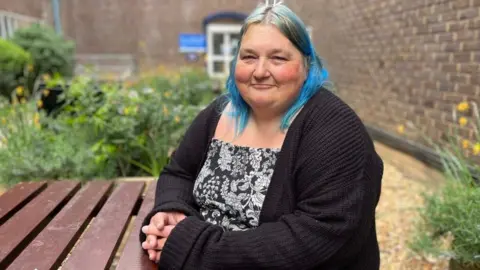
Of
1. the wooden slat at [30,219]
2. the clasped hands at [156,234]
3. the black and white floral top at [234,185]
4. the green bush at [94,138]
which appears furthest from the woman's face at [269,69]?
the green bush at [94,138]

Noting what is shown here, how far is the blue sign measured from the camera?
58.0ft

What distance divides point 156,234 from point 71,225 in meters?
0.43

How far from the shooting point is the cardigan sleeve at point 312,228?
1223 millimetres

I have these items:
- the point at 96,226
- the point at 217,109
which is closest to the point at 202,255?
the point at 96,226

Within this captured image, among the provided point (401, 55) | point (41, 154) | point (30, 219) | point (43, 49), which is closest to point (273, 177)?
point (30, 219)

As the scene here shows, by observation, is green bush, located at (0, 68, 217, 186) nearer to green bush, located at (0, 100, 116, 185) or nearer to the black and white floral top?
green bush, located at (0, 100, 116, 185)

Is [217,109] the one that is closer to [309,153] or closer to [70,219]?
[309,153]

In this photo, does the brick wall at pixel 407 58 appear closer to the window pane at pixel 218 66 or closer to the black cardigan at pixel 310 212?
the black cardigan at pixel 310 212

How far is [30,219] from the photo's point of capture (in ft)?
5.51

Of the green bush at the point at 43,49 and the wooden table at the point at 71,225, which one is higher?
the green bush at the point at 43,49

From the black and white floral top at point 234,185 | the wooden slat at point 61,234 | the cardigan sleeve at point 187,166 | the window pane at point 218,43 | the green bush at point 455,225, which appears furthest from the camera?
the window pane at point 218,43

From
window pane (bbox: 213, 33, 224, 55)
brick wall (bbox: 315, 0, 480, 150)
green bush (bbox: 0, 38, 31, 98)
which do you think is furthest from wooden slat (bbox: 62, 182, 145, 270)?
window pane (bbox: 213, 33, 224, 55)

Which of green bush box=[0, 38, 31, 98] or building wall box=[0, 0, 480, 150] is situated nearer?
building wall box=[0, 0, 480, 150]

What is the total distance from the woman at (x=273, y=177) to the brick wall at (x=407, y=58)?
103 inches
